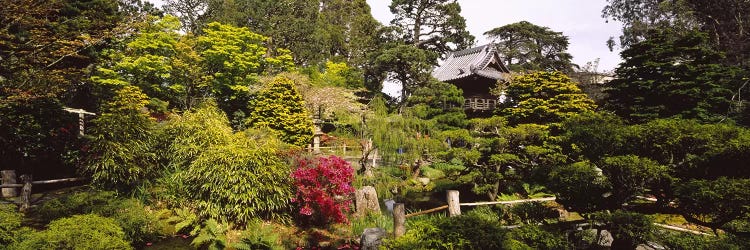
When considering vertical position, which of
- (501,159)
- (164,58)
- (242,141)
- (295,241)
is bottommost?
(295,241)

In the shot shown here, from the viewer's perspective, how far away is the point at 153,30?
19078 millimetres

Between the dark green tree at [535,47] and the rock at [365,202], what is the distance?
1019 inches

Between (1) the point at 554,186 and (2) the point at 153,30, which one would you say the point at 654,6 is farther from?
(2) the point at 153,30

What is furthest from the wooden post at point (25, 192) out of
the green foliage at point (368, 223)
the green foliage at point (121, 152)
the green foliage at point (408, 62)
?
the green foliage at point (408, 62)

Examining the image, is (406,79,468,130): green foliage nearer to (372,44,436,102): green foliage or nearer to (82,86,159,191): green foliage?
(372,44,436,102): green foliage

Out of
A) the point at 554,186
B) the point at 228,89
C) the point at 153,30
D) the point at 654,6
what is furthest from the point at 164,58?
the point at 654,6

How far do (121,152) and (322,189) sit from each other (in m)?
4.95

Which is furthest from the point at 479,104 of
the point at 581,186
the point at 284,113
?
the point at 581,186

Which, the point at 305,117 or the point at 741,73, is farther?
the point at 305,117

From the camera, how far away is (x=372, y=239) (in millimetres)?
7629

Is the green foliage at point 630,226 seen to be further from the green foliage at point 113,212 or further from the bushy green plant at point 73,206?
the bushy green plant at point 73,206

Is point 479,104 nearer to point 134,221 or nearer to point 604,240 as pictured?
point 604,240

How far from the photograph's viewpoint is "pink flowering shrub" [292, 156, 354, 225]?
905 cm

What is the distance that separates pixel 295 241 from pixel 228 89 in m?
14.7
